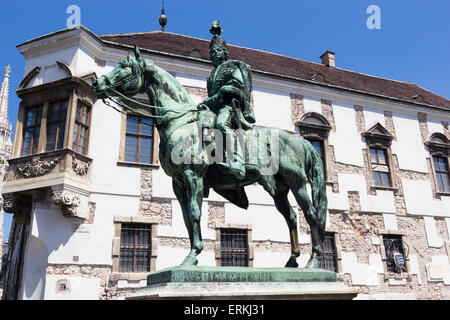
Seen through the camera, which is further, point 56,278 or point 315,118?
point 315,118

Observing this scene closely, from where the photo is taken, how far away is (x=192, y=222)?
4.41 meters

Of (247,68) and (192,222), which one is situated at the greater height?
(247,68)

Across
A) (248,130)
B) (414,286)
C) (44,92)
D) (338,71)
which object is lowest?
(414,286)

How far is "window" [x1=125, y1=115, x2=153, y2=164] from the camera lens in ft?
43.0

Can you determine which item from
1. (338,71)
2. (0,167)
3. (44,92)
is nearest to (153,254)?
(44,92)

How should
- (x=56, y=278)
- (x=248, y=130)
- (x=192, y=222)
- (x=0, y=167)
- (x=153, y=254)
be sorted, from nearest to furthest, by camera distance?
1. (x=192, y=222)
2. (x=248, y=130)
3. (x=56, y=278)
4. (x=153, y=254)
5. (x=0, y=167)

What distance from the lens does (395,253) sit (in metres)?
15.1

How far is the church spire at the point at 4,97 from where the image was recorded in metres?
57.2

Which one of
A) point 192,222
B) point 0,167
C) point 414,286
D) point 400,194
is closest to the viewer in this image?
point 192,222

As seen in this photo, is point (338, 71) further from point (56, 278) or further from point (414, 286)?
point (56, 278)

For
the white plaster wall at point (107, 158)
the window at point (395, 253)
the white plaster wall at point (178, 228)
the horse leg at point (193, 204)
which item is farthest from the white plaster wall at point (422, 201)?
the horse leg at point (193, 204)

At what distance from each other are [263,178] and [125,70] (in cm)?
212

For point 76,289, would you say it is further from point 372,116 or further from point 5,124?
point 5,124

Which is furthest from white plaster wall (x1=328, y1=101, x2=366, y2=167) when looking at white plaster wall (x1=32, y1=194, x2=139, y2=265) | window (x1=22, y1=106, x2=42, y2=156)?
window (x1=22, y1=106, x2=42, y2=156)
